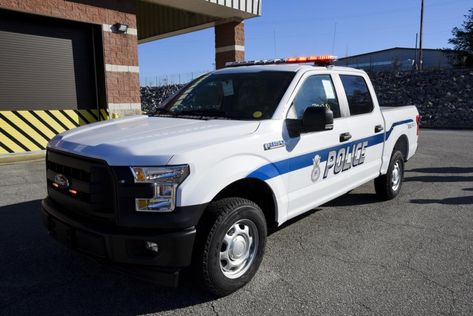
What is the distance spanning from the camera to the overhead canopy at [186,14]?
509 inches

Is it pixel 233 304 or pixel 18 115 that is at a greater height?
pixel 18 115

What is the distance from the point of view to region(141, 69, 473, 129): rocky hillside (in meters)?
19.9

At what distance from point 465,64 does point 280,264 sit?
35314 mm

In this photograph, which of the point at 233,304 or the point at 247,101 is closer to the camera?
the point at 233,304

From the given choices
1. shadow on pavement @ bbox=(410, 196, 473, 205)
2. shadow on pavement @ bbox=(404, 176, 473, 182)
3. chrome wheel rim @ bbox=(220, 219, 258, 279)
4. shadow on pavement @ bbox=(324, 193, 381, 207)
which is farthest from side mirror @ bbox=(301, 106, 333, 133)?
shadow on pavement @ bbox=(404, 176, 473, 182)

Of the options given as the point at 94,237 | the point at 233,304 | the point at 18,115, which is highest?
the point at 18,115

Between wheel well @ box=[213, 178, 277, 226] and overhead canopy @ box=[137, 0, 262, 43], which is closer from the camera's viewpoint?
wheel well @ box=[213, 178, 277, 226]

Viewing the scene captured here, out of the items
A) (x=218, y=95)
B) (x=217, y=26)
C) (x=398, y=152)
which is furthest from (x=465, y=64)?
(x=218, y=95)

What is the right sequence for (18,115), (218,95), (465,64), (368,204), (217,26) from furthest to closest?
(465,64)
(217,26)
(18,115)
(368,204)
(218,95)

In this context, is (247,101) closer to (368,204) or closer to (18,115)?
(368,204)

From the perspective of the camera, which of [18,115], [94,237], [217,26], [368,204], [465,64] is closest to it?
[94,237]

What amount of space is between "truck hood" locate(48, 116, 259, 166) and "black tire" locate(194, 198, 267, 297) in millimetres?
531

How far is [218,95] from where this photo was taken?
4.32 metres

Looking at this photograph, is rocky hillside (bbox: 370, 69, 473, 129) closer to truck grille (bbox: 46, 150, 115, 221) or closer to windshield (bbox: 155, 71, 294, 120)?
windshield (bbox: 155, 71, 294, 120)
